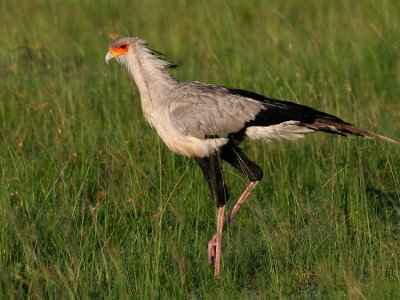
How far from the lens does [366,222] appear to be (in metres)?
5.09

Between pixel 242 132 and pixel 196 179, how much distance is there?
1.86 feet

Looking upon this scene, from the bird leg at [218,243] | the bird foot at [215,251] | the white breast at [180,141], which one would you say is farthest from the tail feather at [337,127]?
the bird foot at [215,251]

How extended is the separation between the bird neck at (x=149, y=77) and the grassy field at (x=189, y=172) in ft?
1.26

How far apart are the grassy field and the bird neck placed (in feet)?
1.26

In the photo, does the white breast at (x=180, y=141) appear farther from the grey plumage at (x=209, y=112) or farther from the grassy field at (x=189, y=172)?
the grassy field at (x=189, y=172)

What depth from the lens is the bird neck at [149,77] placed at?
5438 millimetres

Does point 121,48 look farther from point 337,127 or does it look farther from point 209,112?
point 337,127

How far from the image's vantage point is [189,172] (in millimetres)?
5832

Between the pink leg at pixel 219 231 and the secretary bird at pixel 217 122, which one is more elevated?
the secretary bird at pixel 217 122

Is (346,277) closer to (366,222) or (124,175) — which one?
(366,222)

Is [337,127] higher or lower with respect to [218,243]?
higher

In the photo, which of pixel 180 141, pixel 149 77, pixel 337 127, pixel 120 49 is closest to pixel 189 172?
pixel 180 141

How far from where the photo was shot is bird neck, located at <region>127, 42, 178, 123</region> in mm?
5438

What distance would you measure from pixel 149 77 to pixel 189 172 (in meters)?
0.70
